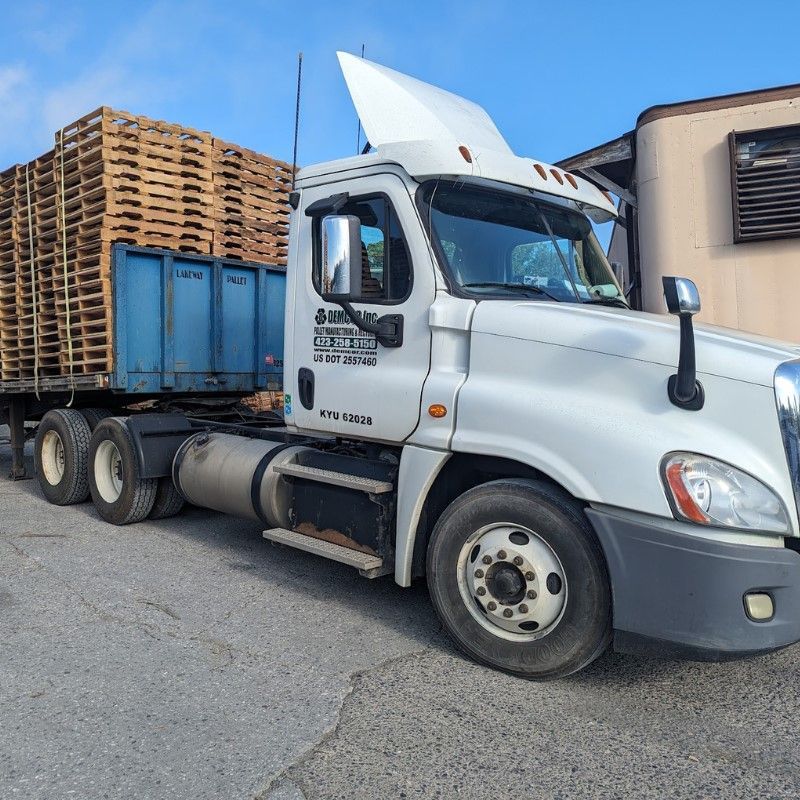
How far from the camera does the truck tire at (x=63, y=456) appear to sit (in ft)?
24.2

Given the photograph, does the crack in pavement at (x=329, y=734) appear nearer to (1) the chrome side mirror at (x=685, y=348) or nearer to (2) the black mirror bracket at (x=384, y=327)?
(2) the black mirror bracket at (x=384, y=327)

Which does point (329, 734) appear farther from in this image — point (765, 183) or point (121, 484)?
point (765, 183)

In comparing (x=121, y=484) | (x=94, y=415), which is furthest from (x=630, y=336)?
(x=94, y=415)

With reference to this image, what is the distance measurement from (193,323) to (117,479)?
1628mm

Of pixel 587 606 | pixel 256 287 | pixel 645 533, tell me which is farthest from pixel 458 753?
pixel 256 287

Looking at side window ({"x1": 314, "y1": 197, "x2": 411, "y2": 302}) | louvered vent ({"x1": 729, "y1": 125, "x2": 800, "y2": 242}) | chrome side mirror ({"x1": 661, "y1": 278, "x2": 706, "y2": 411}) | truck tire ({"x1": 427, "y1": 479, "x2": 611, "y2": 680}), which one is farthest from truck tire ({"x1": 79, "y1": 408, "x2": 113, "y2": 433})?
louvered vent ({"x1": 729, "y1": 125, "x2": 800, "y2": 242})

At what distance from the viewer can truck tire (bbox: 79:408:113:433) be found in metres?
7.57

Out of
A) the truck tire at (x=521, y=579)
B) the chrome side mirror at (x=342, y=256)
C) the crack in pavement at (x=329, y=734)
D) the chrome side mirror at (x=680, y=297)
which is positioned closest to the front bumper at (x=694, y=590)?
the truck tire at (x=521, y=579)

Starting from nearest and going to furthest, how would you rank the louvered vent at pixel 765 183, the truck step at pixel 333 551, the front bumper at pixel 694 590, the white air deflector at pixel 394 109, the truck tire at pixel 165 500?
the front bumper at pixel 694 590 → the truck step at pixel 333 551 → the white air deflector at pixel 394 109 → the truck tire at pixel 165 500 → the louvered vent at pixel 765 183

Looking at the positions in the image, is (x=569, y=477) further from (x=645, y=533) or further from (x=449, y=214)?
(x=449, y=214)

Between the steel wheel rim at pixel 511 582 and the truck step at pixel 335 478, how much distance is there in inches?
27.4

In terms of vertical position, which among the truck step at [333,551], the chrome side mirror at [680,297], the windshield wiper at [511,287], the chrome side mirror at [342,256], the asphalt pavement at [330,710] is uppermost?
the chrome side mirror at [342,256]

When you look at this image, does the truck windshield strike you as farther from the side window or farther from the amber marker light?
the amber marker light

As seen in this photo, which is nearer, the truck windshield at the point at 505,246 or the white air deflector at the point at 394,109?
the truck windshield at the point at 505,246
